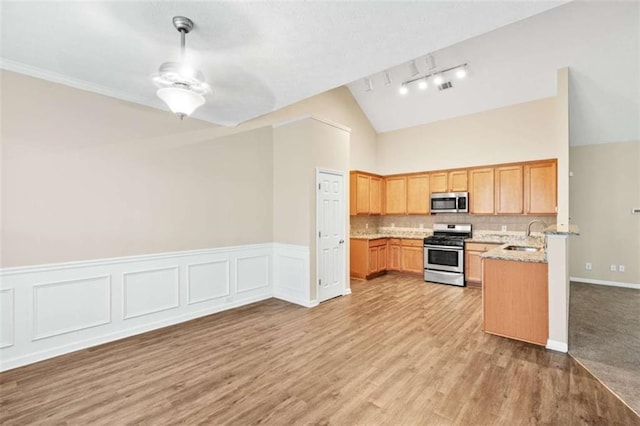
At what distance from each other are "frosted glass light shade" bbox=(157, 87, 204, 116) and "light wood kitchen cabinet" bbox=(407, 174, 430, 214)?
542 cm

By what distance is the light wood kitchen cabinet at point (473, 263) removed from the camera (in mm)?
5574

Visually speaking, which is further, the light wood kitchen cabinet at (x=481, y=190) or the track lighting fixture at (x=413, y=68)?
the light wood kitchen cabinet at (x=481, y=190)

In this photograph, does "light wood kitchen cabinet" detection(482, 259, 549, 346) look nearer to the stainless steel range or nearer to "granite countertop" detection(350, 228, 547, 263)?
"granite countertop" detection(350, 228, 547, 263)

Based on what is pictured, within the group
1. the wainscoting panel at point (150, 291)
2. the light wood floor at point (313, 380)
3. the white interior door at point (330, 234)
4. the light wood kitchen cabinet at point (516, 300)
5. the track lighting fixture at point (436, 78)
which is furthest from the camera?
the track lighting fixture at point (436, 78)

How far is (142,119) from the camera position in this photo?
3.59 meters

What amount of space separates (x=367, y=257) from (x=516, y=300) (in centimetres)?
318

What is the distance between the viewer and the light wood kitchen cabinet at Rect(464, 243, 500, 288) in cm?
557

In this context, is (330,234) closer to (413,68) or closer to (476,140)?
(413,68)

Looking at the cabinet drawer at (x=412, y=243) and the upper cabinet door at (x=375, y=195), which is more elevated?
the upper cabinet door at (x=375, y=195)

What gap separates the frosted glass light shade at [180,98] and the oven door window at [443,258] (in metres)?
5.27

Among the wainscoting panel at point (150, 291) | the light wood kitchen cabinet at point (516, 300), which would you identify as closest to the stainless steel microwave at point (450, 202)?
the light wood kitchen cabinet at point (516, 300)

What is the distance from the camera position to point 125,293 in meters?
3.43

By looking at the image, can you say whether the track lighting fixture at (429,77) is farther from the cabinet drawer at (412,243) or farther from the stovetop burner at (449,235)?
the cabinet drawer at (412,243)

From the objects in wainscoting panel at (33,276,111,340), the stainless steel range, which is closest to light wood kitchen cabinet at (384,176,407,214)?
the stainless steel range
